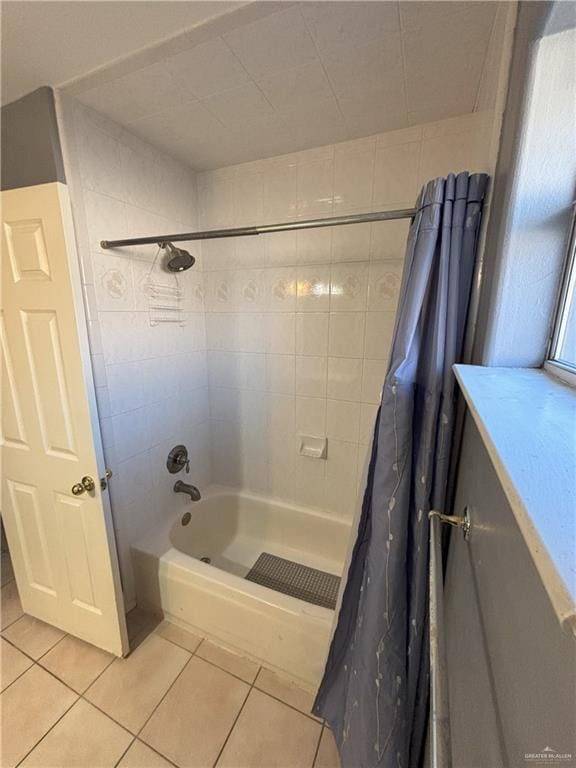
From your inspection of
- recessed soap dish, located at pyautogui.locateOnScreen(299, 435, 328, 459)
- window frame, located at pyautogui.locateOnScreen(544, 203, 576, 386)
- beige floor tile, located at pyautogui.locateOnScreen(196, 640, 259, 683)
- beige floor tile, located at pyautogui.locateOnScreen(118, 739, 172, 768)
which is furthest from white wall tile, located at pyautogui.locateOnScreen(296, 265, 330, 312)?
beige floor tile, located at pyautogui.locateOnScreen(118, 739, 172, 768)

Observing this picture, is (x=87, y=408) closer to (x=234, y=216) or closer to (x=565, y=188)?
(x=234, y=216)

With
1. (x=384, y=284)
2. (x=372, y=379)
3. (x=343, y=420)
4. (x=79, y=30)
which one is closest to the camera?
(x=79, y=30)

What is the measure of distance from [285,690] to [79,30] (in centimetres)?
241

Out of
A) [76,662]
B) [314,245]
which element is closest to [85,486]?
[76,662]

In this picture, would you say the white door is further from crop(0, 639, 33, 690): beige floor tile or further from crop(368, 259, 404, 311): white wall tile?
crop(368, 259, 404, 311): white wall tile

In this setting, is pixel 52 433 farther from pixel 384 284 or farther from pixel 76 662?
pixel 384 284

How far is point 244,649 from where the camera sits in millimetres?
1329

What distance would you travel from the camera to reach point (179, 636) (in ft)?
4.70

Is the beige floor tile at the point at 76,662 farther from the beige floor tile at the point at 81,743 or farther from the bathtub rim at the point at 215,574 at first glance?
the bathtub rim at the point at 215,574

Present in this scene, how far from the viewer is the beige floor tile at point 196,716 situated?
1.05 meters

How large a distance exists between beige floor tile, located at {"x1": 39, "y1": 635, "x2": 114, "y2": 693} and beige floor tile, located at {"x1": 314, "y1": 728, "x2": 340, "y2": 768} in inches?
37.8

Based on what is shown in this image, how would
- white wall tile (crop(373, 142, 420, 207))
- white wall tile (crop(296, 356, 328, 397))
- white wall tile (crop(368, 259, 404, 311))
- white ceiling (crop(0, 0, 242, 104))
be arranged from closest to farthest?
white ceiling (crop(0, 0, 242, 104)), white wall tile (crop(373, 142, 420, 207)), white wall tile (crop(368, 259, 404, 311)), white wall tile (crop(296, 356, 328, 397))

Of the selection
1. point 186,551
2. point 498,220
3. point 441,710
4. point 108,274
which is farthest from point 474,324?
point 186,551

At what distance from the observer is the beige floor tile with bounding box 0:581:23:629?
1.51 meters
